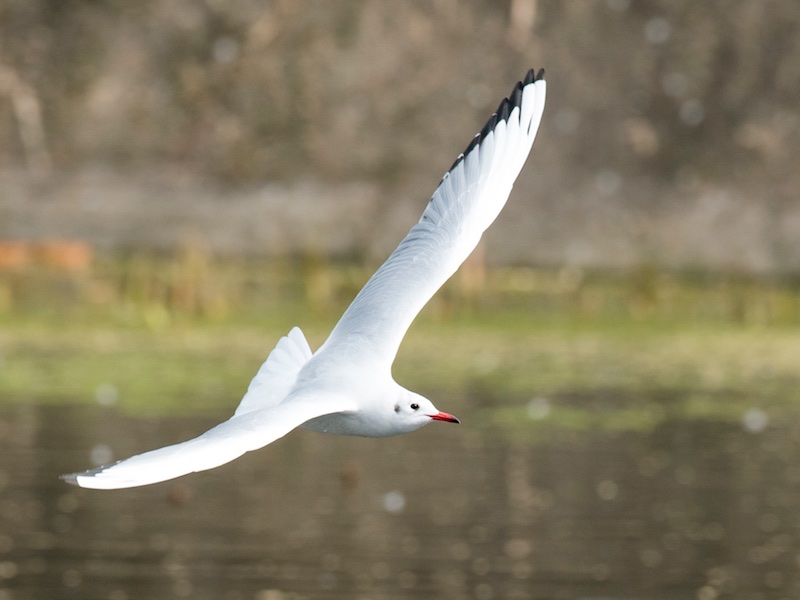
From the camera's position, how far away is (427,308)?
20141 millimetres

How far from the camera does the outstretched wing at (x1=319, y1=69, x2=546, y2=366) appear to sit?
6645 millimetres

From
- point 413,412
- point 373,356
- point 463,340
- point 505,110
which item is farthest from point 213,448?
point 463,340

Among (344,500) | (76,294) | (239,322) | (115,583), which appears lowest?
(115,583)

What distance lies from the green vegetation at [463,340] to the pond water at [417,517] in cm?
89

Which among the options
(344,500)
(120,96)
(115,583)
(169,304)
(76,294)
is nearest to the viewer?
(115,583)

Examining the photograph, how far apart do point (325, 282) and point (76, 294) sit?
3.01 m

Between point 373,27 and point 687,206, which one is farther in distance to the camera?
point 373,27

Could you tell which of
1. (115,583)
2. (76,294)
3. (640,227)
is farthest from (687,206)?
(115,583)

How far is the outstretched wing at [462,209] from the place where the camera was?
664 cm

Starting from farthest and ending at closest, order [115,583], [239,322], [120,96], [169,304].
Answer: [120,96]
[169,304]
[239,322]
[115,583]

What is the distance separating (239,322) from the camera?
18281 millimetres

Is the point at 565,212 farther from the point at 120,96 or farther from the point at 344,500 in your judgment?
the point at 344,500

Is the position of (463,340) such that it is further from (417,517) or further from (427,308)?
(417,517)

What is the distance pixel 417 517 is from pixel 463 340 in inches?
278
